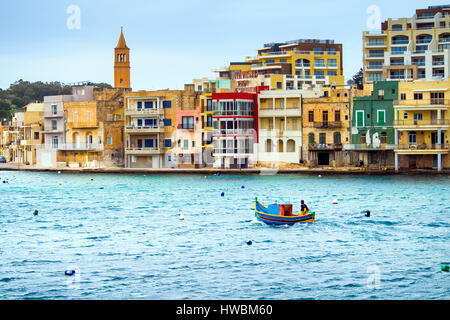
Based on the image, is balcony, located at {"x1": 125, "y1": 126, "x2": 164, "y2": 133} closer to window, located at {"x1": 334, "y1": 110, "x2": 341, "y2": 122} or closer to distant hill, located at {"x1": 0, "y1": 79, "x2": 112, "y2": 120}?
window, located at {"x1": 334, "y1": 110, "x2": 341, "y2": 122}

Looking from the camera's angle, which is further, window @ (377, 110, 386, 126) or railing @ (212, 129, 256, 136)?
railing @ (212, 129, 256, 136)

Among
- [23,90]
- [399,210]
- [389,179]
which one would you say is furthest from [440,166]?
[23,90]

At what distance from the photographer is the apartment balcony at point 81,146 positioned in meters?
95.8

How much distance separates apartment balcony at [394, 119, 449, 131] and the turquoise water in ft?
49.8

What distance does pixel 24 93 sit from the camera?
→ 18838 cm

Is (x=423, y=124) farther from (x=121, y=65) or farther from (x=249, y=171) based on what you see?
(x=121, y=65)

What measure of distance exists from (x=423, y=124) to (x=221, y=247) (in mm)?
51762

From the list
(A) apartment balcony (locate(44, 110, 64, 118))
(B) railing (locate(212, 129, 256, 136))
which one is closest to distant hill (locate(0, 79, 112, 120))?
(A) apartment balcony (locate(44, 110, 64, 118))

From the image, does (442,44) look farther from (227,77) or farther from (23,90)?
(23,90)

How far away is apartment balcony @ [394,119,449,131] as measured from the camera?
255 feet

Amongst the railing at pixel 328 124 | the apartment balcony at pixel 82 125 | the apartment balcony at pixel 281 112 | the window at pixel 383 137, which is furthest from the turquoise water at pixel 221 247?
the apartment balcony at pixel 82 125

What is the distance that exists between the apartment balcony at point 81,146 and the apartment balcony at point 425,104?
39.9m

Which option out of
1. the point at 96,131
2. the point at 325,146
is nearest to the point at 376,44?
the point at 325,146

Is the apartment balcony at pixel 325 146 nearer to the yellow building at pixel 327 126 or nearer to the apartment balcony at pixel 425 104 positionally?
the yellow building at pixel 327 126
